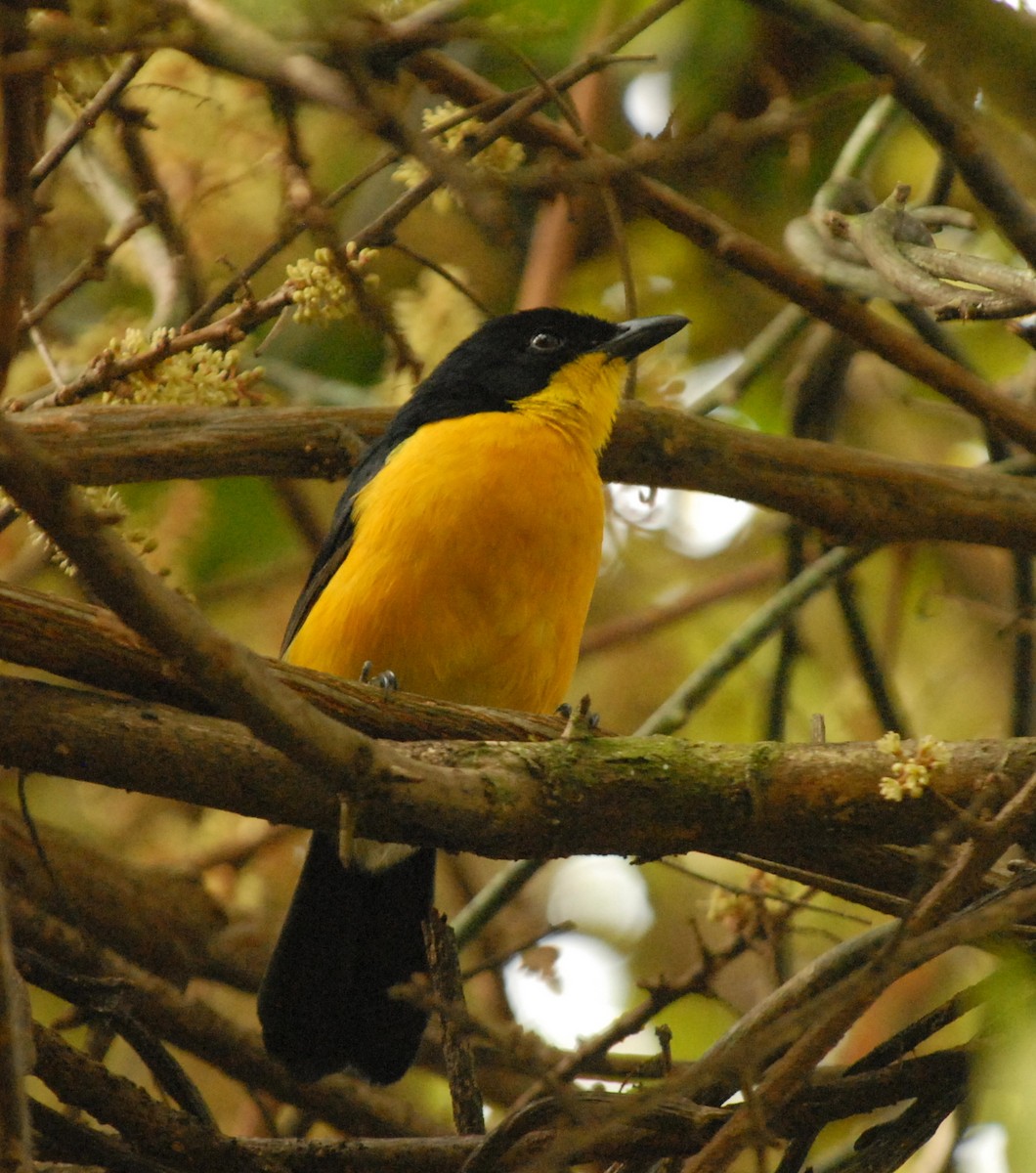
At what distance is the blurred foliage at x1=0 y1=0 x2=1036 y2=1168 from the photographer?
15.2 ft

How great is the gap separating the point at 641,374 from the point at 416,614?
3.41ft

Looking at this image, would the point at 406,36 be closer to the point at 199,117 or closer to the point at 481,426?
the point at 481,426

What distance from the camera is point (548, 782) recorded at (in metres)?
2.59

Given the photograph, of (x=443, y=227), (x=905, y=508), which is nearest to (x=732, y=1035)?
(x=905, y=508)

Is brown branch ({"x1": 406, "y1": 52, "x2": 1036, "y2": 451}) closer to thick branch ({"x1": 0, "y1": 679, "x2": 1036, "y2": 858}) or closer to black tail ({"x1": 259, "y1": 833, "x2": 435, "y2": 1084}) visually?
thick branch ({"x1": 0, "y1": 679, "x2": 1036, "y2": 858})

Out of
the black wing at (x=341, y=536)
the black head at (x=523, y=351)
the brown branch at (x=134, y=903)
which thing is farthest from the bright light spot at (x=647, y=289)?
the brown branch at (x=134, y=903)

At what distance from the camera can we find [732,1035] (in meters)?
2.86

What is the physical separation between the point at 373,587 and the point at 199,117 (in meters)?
1.68

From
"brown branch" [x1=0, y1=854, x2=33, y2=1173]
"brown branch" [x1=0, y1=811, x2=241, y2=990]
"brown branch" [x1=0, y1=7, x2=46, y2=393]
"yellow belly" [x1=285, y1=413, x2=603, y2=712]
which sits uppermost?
"yellow belly" [x1=285, y1=413, x2=603, y2=712]

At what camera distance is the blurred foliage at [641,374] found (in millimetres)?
4645

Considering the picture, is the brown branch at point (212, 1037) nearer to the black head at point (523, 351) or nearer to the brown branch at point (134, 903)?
A: the brown branch at point (134, 903)

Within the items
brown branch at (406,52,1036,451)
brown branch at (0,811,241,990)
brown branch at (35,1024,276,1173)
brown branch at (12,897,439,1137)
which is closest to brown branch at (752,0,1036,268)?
brown branch at (406,52,1036,451)

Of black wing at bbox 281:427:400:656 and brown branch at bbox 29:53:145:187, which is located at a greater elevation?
black wing at bbox 281:427:400:656

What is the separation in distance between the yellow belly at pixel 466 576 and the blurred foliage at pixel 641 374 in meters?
0.41
